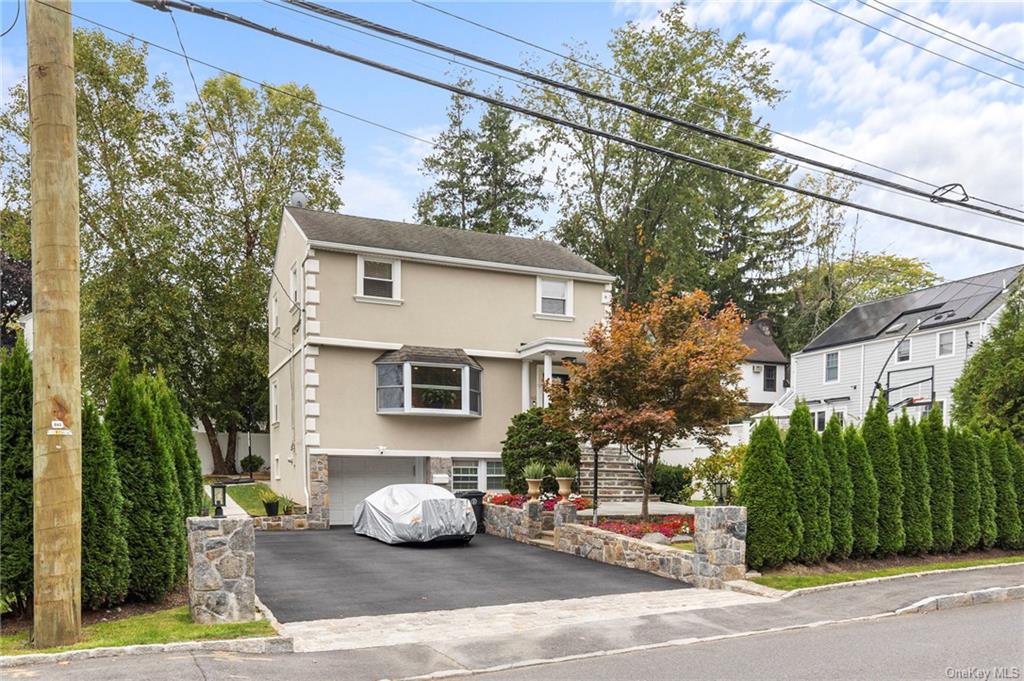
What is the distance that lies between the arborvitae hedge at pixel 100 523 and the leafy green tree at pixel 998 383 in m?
15.5

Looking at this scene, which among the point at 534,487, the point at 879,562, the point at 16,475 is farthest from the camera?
the point at 534,487

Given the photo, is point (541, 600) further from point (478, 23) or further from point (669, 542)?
point (478, 23)

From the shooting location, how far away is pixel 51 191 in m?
8.04

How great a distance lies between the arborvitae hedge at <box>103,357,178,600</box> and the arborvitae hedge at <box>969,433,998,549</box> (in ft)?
47.2

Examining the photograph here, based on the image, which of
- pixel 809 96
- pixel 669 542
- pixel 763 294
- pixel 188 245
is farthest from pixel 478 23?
pixel 763 294

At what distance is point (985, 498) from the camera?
1608 cm

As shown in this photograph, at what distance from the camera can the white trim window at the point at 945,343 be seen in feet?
103

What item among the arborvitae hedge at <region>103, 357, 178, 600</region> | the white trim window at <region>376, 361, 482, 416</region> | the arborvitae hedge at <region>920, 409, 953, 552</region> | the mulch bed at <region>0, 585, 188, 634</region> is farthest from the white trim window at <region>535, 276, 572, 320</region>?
the mulch bed at <region>0, 585, 188, 634</region>

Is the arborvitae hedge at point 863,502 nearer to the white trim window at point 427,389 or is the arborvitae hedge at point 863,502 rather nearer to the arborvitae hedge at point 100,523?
the white trim window at point 427,389

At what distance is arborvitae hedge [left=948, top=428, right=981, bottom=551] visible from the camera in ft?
51.4

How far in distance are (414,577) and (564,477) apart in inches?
231

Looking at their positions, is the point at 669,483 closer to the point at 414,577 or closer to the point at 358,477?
the point at 358,477

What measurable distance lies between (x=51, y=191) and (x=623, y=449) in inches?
700

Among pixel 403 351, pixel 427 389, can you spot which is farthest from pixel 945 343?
pixel 403 351
